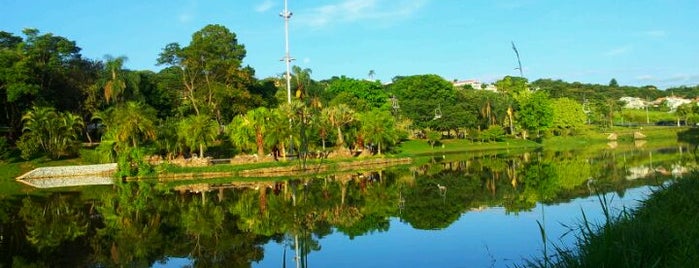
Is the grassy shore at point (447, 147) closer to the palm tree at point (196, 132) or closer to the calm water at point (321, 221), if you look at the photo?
the palm tree at point (196, 132)

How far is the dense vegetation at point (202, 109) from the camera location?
160ft

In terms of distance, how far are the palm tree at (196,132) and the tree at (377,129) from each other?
13.9 m

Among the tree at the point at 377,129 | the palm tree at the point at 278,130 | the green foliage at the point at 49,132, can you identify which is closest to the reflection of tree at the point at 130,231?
the palm tree at the point at 278,130

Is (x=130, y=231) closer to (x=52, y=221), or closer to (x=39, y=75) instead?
(x=52, y=221)

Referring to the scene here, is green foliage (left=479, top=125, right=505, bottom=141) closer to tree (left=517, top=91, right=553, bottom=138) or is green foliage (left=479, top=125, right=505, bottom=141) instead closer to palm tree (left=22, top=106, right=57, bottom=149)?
tree (left=517, top=91, right=553, bottom=138)

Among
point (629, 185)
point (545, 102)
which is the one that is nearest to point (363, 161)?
point (629, 185)

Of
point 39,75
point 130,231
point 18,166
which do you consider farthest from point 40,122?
point 130,231

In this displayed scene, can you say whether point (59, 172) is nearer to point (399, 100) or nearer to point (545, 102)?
point (399, 100)

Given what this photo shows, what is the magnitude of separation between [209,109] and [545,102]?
49588 mm

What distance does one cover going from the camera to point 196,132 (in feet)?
159

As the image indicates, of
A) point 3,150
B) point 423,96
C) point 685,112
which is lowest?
point 3,150

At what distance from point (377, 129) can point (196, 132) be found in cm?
1649

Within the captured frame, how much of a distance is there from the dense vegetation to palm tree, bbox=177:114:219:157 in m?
0.09

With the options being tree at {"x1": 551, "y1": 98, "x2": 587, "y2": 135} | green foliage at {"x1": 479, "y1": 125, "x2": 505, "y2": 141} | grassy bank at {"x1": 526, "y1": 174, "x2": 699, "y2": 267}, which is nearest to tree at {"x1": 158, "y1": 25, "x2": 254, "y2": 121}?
green foliage at {"x1": 479, "y1": 125, "x2": 505, "y2": 141}
